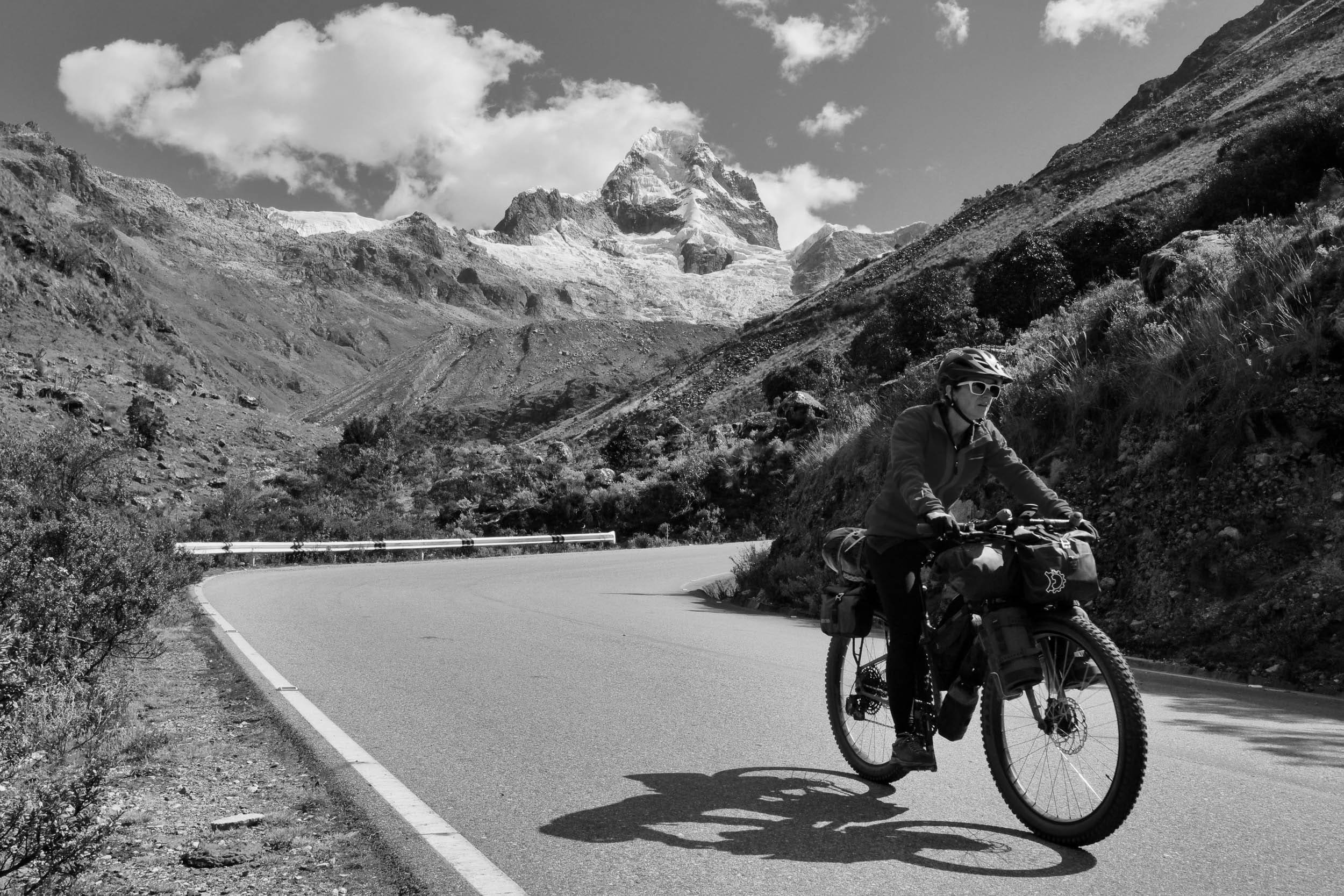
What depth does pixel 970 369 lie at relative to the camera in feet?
14.1

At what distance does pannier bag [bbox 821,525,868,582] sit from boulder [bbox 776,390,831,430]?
803 inches

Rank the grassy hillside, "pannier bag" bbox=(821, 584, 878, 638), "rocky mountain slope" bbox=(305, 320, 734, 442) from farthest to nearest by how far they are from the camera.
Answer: "rocky mountain slope" bbox=(305, 320, 734, 442) < the grassy hillside < "pannier bag" bbox=(821, 584, 878, 638)

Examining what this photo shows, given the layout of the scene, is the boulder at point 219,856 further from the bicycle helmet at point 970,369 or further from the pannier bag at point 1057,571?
the bicycle helmet at point 970,369

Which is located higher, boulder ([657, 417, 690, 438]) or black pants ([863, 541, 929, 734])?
boulder ([657, 417, 690, 438])

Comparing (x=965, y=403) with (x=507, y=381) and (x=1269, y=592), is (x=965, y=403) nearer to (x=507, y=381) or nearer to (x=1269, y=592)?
(x=1269, y=592)

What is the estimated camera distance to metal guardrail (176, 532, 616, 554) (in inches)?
845

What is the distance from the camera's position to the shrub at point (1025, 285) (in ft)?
89.0

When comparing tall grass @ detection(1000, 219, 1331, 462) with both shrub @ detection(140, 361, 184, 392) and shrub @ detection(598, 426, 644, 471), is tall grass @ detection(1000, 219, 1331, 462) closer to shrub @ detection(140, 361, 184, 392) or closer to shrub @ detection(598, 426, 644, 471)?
shrub @ detection(598, 426, 644, 471)

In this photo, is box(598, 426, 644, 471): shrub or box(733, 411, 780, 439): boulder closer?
box(733, 411, 780, 439): boulder

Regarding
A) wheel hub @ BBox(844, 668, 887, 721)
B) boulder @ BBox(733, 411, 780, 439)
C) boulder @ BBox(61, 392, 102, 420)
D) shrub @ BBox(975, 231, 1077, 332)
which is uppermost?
shrub @ BBox(975, 231, 1077, 332)

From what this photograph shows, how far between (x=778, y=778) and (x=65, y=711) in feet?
12.6

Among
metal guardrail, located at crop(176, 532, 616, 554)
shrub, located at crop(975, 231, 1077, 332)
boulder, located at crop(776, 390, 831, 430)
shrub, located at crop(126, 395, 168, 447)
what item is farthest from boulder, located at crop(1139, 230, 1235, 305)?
shrub, located at crop(126, 395, 168, 447)

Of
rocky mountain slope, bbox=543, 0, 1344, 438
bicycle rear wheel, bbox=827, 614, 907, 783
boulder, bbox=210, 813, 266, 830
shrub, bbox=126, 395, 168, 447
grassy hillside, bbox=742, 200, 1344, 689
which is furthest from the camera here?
rocky mountain slope, bbox=543, 0, 1344, 438

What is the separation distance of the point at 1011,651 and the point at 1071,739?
0.37m
